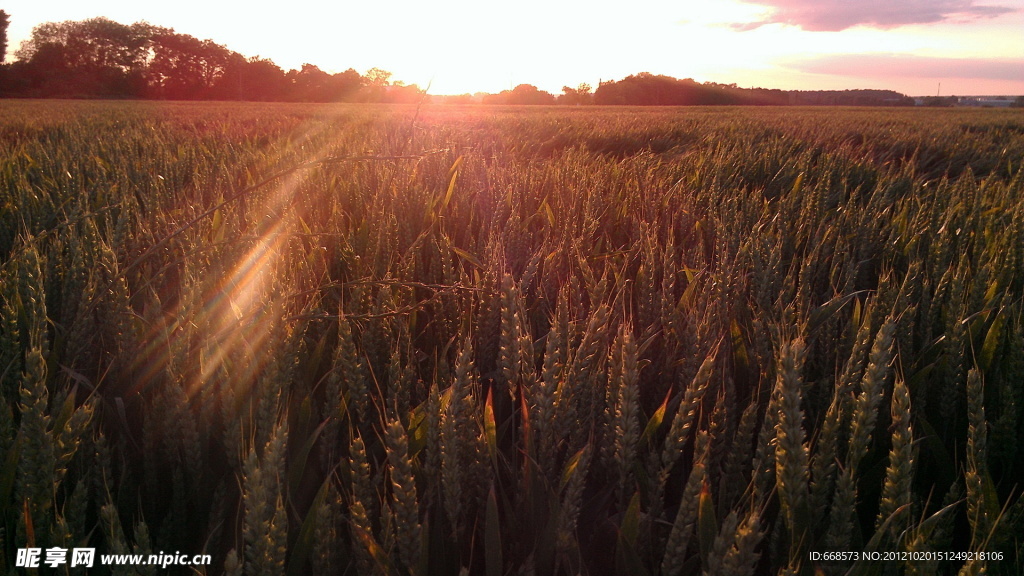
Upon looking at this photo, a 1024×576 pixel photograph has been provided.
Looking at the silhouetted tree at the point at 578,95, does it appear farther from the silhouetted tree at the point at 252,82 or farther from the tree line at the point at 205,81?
the silhouetted tree at the point at 252,82

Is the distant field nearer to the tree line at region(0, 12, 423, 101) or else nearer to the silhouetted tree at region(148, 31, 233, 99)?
the tree line at region(0, 12, 423, 101)

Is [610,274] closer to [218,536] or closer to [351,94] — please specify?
[218,536]

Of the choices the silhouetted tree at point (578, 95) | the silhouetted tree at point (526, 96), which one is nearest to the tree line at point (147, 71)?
the silhouetted tree at point (526, 96)

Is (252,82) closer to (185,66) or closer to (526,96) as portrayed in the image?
(185,66)

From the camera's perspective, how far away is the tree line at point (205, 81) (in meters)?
43.9

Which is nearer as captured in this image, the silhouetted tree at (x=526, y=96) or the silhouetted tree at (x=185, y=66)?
the silhouetted tree at (x=526, y=96)

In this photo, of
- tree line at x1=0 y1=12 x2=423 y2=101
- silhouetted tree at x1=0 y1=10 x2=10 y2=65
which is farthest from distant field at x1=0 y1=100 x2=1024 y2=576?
silhouetted tree at x1=0 y1=10 x2=10 y2=65

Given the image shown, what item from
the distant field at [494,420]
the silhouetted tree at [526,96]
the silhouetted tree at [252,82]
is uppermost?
the silhouetted tree at [252,82]

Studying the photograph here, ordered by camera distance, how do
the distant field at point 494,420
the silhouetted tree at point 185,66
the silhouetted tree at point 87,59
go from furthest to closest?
the silhouetted tree at point 185,66 → the silhouetted tree at point 87,59 → the distant field at point 494,420

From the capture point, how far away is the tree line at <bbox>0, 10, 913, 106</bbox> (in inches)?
1727

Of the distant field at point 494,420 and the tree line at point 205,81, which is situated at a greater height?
the tree line at point 205,81

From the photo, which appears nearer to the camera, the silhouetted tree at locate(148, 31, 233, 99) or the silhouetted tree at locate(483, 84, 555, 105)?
the silhouetted tree at locate(483, 84, 555, 105)

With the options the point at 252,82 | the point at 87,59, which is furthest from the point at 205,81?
the point at 87,59

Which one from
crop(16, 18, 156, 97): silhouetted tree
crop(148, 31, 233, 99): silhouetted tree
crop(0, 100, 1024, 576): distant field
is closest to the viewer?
crop(0, 100, 1024, 576): distant field
